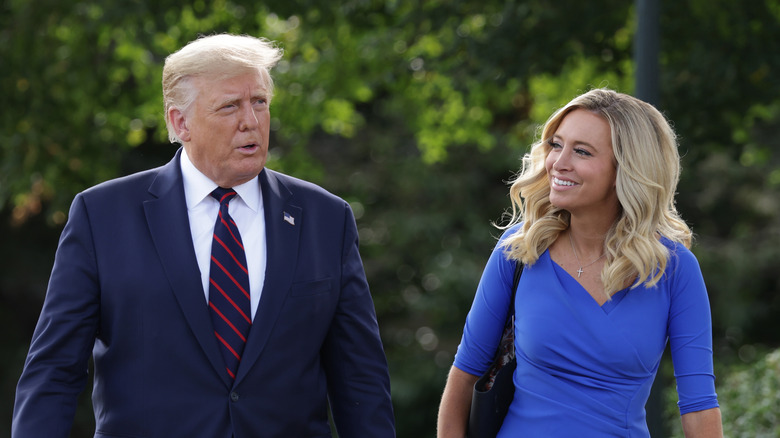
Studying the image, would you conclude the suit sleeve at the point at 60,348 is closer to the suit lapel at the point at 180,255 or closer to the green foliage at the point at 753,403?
the suit lapel at the point at 180,255

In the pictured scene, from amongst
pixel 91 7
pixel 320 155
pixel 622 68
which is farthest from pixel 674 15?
pixel 320 155

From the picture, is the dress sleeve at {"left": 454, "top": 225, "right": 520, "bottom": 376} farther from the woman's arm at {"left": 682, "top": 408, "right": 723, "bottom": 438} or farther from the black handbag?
the woman's arm at {"left": 682, "top": 408, "right": 723, "bottom": 438}

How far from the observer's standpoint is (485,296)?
3.47 meters

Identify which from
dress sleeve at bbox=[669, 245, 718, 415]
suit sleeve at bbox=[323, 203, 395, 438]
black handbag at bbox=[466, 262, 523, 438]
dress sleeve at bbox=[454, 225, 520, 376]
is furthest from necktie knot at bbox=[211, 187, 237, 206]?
dress sleeve at bbox=[669, 245, 718, 415]

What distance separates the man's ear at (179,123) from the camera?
3318 millimetres

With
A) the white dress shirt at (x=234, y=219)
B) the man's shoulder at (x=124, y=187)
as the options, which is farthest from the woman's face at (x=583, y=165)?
the man's shoulder at (x=124, y=187)

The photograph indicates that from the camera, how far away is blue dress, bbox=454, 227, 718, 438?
10.6 ft

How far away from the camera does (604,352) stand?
3.22m

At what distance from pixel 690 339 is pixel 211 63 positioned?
1680 millimetres

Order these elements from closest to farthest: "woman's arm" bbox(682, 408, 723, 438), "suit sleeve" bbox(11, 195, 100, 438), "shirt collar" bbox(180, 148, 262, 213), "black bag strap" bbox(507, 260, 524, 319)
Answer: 1. "suit sleeve" bbox(11, 195, 100, 438)
2. "woman's arm" bbox(682, 408, 723, 438)
3. "shirt collar" bbox(180, 148, 262, 213)
4. "black bag strap" bbox(507, 260, 524, 319)

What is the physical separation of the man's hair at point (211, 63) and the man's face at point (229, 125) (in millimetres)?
21

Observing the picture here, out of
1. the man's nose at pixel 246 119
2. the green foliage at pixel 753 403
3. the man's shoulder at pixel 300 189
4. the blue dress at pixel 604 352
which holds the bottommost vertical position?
the green foliage at pixel 753 403

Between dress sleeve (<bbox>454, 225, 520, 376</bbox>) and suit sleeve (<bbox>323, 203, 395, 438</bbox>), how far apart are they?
0.97 feet

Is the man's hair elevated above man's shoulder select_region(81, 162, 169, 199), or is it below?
above
